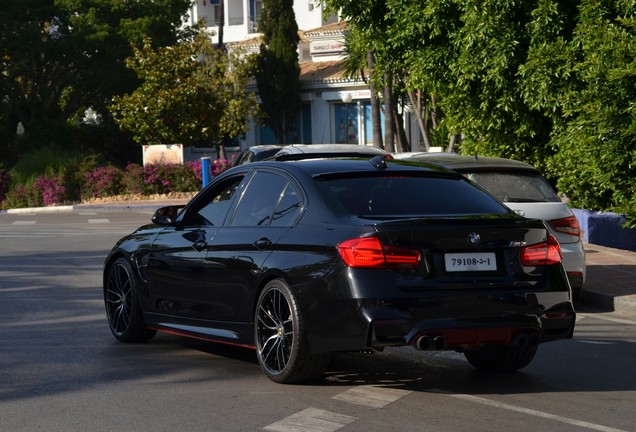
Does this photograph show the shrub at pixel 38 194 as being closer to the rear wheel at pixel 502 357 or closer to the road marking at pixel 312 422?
the rear wheel at pixel 502 357

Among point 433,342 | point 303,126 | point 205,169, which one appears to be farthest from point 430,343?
point 303,126

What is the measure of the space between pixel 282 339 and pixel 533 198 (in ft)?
17.3

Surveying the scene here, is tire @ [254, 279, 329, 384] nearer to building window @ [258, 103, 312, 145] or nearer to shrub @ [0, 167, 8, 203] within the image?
shrub @ [0, 167, 8, 203]

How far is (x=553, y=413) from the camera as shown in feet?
24.2

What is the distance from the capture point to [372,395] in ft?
26.0

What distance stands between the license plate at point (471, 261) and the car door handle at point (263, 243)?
1.36 m

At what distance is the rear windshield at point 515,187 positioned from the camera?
12.8 meters

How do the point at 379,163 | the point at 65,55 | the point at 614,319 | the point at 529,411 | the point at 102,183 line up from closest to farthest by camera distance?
1. the point at 529,411
2. the point at 379,163
3. the point at 614,319
4. the point at 102,183
5. the point at 65,55

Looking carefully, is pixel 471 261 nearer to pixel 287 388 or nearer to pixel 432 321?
pixel 432 321

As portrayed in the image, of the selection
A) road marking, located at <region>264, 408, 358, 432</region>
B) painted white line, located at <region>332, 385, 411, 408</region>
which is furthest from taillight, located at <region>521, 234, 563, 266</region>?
road marking, located at <region>264, 408, 358, 432</region>

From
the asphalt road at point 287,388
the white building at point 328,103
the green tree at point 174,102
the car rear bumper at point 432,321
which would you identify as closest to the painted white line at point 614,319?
the asphalt road at point 287,388

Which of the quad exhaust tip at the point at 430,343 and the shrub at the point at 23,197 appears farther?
the shrub at the point at 23,197

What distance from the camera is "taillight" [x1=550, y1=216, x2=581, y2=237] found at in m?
12.6

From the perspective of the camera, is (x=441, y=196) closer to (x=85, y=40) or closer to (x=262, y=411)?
(x=262, y=411)
